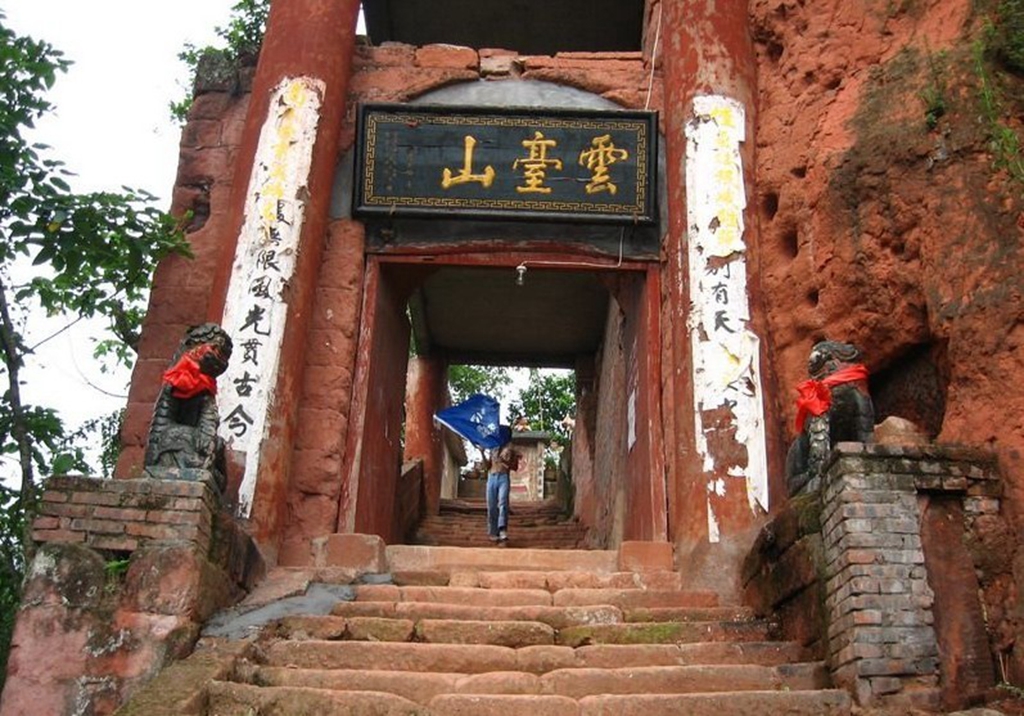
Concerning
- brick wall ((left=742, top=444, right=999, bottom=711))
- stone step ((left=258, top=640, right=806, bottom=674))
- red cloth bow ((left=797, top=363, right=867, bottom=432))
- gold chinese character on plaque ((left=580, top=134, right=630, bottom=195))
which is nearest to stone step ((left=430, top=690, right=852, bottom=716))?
brick wall ((left=742, top=444, right=999, bottom=711))

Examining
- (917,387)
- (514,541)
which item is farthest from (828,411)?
(514,541)

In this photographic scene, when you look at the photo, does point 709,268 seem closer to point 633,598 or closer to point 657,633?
point 633,598

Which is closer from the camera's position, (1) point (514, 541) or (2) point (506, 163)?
(2) point (506, 163)

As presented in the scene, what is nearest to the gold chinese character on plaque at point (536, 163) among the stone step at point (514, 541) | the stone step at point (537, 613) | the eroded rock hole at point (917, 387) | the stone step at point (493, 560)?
the stone step at point (493, 560)

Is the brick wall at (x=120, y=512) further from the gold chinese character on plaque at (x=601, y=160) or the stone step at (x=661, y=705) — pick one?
the gold chinese character on plaque at (x=601, y=160)

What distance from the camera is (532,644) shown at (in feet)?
18.0

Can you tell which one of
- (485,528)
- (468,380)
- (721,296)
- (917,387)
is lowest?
(917,387)

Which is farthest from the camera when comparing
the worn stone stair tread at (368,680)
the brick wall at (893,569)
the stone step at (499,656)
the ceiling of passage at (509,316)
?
the ceiling of passage at (509,316)

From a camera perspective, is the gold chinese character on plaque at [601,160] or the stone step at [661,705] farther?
the gold chinese character on plaque at [601,160]

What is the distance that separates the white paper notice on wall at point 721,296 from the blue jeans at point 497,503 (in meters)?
3.68

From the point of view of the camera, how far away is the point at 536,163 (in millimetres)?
8602

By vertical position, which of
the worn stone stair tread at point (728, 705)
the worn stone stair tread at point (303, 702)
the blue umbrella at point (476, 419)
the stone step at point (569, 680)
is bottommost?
the worn stone stair tread at point (303, 702)

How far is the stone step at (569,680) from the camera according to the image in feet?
15.8

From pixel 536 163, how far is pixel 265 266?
246 cm
